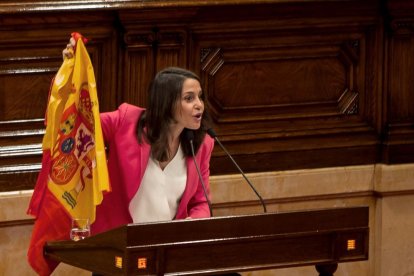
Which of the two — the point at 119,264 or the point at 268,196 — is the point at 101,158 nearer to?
the point at 119,264

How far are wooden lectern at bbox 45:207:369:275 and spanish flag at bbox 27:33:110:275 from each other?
0.19m

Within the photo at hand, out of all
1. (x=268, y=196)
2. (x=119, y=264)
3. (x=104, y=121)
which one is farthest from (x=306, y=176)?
(x=119, y=264)

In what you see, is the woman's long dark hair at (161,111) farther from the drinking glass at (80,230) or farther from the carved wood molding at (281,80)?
the carved wood molding at (281,80)

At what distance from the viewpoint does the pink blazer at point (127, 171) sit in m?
5.54

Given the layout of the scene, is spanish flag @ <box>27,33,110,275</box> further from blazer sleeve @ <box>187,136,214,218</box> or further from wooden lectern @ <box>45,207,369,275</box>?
blazer sleeve @ <box>187,136,214,218</box>

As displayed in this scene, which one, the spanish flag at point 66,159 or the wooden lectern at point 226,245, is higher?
the spanish flag at point 66,159

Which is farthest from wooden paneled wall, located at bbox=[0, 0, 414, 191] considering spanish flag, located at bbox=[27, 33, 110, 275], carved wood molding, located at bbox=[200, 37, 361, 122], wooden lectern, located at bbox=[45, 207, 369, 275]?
wooden lectern, located at bbox=[45, 207, 369, 275]

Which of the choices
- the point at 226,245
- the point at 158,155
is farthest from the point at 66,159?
the point at 226,245

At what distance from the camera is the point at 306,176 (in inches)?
277

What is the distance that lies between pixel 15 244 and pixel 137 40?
1.11m

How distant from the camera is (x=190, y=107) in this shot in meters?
5.50

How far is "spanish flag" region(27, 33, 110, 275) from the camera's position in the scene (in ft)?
18.1

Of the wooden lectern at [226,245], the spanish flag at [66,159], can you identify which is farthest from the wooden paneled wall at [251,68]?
the wooden lectern at [226,245]

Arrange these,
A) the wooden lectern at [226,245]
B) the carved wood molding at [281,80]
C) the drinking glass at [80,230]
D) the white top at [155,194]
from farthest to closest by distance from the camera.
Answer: the carved wood molding at [281,80] → the white top at [155,194] → the drinking glass at [80,230] → the wooden lectern at [226,245]
